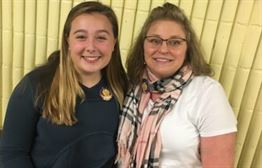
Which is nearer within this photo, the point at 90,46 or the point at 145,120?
the point at 90,46

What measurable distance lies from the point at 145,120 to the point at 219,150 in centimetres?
34

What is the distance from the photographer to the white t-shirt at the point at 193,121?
1.31 meters

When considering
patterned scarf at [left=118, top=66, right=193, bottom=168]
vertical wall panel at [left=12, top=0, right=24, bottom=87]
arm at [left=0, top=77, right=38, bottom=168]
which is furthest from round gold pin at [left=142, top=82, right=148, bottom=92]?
vertical wall panel at [left=12, top=0, right=24, bottom=87]

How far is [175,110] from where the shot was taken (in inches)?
54.2

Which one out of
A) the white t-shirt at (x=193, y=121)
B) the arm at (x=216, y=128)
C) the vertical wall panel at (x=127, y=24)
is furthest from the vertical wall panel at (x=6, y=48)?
the arm at (x=216, y=128)

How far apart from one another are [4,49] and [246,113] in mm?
1356

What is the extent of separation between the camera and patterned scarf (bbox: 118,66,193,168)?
4.57 feet

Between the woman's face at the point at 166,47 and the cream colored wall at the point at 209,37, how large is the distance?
25 cm

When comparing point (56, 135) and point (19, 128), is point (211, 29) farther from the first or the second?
point (19, 128)

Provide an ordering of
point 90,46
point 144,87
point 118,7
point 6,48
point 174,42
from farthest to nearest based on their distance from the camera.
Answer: point 6,48
point 118,7
point 144,87
point 174,42
point 90,46

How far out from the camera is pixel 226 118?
1.31 metres

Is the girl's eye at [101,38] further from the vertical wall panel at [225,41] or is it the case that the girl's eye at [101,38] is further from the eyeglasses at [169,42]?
the vertical wall panel at [225,41]

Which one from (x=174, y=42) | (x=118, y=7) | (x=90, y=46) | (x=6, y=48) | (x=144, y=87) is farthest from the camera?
(x=6, y=48)

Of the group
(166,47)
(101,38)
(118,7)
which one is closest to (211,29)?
(166,47)
